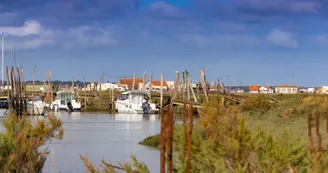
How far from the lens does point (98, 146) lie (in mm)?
46125

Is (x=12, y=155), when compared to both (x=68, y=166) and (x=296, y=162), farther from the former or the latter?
(x=68, y=166)

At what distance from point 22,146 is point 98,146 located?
95.1ft

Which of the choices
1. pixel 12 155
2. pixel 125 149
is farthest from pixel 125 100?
pixel 12 155

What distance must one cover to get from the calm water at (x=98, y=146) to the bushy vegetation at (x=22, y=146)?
11361 millimetres

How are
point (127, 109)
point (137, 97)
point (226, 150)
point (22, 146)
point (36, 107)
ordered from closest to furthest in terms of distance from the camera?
1. point (226, 150)
2. point (22, 146)
3. point (36, 107)
4. point (137, 97)
5. point (127, 109)

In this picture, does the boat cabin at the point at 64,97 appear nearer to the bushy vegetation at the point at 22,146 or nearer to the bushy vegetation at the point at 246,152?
the bushy vegetation at the point at 22,146

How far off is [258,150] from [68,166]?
19.4 metres

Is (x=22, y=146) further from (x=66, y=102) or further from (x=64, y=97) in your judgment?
(x=64, y=97)

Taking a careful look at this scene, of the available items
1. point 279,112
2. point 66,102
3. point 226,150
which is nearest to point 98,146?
point 279,112

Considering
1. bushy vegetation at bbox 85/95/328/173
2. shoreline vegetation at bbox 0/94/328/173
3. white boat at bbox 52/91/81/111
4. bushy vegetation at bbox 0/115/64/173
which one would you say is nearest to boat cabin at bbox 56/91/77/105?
white boat at bbox 52/91/81/111

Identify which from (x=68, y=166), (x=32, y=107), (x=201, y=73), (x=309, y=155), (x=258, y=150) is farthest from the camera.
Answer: (x=32, y=107)

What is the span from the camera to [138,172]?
15.8m

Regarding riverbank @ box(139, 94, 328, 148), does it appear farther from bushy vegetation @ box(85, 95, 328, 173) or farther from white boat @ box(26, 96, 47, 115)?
white boat @ box(26, 96, 47, 115)

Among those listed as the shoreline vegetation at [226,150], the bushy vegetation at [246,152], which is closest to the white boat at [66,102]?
the shoreline vegetation at [226,150]
